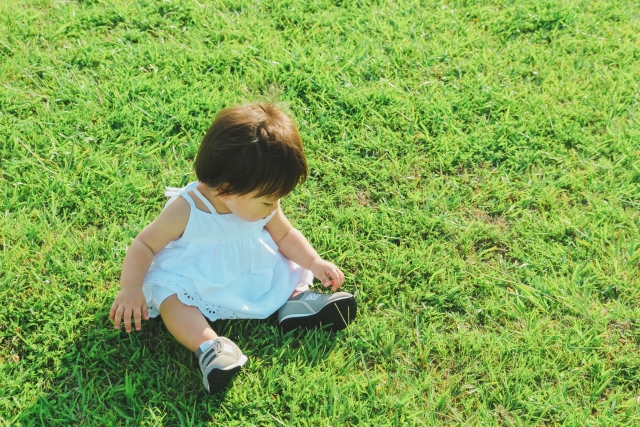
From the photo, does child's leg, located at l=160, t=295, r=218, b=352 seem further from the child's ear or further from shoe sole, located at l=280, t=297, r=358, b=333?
the child's ear

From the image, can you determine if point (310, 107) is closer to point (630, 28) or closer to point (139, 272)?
point (139, 272)

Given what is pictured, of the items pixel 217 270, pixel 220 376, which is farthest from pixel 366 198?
pixel 220 376

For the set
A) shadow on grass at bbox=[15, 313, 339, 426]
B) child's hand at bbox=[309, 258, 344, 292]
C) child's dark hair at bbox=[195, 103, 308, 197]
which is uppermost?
child's dark hair at bbox=[195, 103, 308, 197]

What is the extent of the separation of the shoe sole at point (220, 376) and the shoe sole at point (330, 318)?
0.36 metres

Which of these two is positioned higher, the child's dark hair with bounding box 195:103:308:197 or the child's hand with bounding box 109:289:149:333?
the child's dark hair with bounding box 195:103:308:197

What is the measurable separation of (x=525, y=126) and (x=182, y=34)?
2043mm

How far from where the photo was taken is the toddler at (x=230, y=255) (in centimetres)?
234

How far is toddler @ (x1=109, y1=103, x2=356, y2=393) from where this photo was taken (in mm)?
2336

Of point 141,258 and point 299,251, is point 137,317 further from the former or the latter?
point 299,251

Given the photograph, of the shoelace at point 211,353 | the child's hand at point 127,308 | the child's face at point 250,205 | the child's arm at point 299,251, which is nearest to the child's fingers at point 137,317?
the child's hand at point 127,308

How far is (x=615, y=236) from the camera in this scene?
322cm

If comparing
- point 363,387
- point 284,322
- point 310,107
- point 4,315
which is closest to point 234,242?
point 284,322

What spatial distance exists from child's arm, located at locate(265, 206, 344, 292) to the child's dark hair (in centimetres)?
44

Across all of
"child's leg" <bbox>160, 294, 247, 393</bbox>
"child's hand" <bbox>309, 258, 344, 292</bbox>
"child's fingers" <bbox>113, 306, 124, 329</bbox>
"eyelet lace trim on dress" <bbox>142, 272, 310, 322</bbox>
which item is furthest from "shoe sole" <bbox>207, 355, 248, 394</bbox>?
"child's hand" <bbox>309, 258, 344, 292</bbox>
